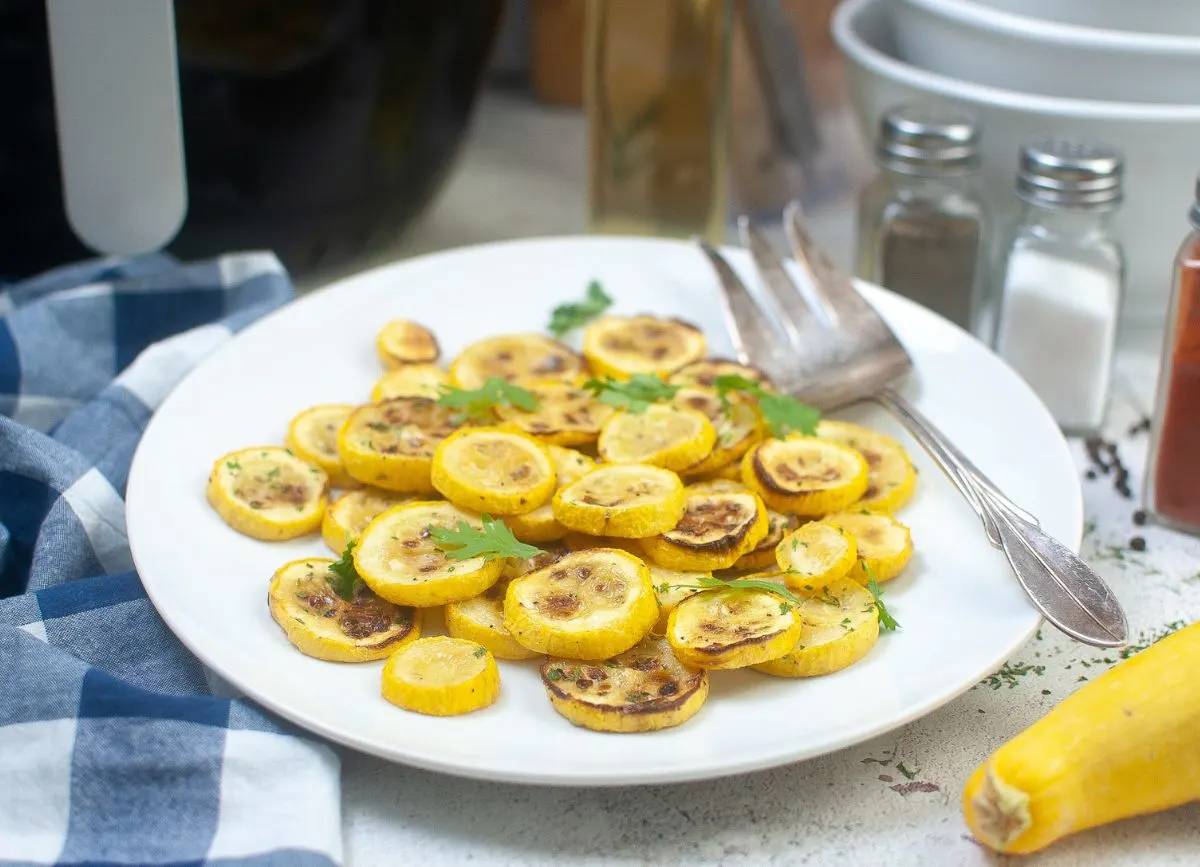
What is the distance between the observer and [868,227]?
193 cm

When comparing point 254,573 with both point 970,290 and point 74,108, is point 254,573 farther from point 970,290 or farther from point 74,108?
point 970,290

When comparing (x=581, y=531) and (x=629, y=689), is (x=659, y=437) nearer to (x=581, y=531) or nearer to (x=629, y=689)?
(x=581, y=531)

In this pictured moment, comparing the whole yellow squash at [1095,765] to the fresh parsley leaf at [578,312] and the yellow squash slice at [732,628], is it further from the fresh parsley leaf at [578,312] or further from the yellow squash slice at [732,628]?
the fresh parsley leaf at [578,312]

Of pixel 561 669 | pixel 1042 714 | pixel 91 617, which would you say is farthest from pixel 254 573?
pixel 1042 714

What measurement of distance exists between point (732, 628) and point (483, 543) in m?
0.23

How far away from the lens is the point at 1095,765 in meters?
1.00

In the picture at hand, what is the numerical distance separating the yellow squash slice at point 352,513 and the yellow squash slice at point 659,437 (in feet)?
0.69

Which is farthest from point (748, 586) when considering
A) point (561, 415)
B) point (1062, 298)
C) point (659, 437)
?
point (1062, 298)

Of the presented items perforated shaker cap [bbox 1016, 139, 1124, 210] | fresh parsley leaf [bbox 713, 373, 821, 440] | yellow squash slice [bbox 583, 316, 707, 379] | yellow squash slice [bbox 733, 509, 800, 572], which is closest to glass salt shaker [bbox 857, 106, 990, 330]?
perforated shaker cap [bbox 1016, 139, 1124, 210]

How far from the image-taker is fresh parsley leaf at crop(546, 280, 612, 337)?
5.65 feet

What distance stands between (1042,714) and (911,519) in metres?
0.23

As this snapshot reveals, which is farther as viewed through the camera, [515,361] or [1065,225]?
[1065,225]

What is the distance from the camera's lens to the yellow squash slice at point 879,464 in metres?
1.35

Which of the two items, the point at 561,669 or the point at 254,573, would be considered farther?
the point at 254,573
